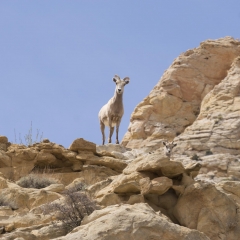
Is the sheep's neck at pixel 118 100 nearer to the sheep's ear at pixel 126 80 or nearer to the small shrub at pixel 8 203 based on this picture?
the sheep's ear at pixel 126 80

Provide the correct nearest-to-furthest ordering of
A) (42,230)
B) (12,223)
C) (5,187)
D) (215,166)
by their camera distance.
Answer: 1. (42,230)
2. (12,223)
3. (5,187)
4. (215,166)

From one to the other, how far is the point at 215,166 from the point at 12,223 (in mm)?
15793

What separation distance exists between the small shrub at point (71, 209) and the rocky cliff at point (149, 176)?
14cm

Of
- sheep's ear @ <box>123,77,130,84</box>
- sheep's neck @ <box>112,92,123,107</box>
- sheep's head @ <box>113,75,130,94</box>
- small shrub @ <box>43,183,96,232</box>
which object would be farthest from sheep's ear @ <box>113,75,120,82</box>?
small shrub @ <box>43,183,96,232</box>

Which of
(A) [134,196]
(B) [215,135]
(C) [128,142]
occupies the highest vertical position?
(C) [128,142]

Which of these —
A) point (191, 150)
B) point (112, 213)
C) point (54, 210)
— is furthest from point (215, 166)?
point (112, 213)

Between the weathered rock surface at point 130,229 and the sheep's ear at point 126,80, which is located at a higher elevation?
the sheep's ear at point 126,80

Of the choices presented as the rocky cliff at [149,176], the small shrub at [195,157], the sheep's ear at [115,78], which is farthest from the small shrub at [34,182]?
the sheep's ear at [115,78]

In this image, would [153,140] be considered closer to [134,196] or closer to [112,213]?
[134,196]

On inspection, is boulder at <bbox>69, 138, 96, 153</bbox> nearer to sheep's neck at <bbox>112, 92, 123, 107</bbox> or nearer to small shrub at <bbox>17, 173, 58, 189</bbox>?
small shrub at <bbox>17, 173, 58, 189</bbox>

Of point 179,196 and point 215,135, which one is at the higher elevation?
point 215,135

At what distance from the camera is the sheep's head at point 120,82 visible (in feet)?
89.5

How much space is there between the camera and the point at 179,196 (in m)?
13.6

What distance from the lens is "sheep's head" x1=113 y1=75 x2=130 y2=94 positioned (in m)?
27.3
